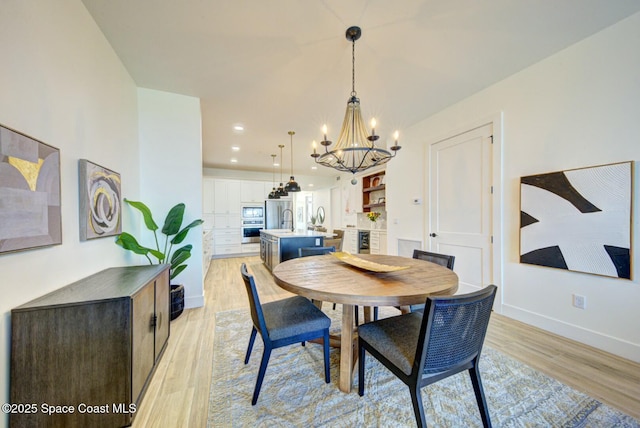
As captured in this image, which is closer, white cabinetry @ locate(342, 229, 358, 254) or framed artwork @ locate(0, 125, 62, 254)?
framed artwork @ locate(0, 125, 62, 254)

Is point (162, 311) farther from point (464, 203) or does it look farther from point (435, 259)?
point (464, 203)

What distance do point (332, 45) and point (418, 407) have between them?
104 inches


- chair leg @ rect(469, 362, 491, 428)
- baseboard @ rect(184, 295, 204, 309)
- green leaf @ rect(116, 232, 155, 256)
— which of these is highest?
green leaf @ rect(116, 232, 155, 256)

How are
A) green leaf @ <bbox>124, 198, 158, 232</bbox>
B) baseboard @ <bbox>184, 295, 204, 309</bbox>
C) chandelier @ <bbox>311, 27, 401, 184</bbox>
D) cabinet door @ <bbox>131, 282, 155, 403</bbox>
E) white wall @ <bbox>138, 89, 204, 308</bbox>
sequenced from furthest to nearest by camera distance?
baseboard @ <bbox>184, 295, 204, 309</bbox> < white wall @ <bbox>138, 89, 204, 308</bbox> < green leaf @ <bbox>124, 198, 158, 232</bbox> < chandelier @ <bbox>311, 27, 401, 184</bbox> < cabinet door @ <bbox>131, 282, 155, 403</bbox>

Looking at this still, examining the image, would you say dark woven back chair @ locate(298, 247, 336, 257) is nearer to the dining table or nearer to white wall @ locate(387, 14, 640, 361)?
the dining table

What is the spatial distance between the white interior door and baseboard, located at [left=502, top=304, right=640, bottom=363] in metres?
0.45

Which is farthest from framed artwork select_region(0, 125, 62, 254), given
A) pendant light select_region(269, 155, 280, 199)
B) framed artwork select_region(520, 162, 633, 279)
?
pendant light select_region(269, 155, 280, 199)

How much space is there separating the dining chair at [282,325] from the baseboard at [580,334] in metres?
2.33

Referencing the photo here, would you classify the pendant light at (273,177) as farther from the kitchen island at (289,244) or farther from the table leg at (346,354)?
the table leg at (346,354)

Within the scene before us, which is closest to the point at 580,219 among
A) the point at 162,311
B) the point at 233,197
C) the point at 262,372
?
the point at 262,372

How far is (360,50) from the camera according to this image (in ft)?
6.97

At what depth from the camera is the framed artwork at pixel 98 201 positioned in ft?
5.29

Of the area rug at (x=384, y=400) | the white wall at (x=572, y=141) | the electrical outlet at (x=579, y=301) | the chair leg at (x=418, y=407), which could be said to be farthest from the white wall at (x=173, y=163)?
the electrical outlet at (x=579, y=301)

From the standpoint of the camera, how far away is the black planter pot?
262 cm
